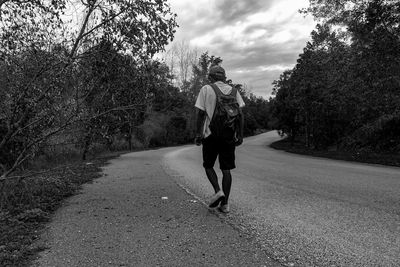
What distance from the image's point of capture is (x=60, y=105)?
5.68 m

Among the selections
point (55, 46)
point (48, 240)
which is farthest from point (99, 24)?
point (48, 240)

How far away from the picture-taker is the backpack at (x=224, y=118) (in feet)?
15.8

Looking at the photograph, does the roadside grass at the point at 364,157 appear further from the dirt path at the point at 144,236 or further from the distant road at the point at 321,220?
the dirt path at the point at 144,236

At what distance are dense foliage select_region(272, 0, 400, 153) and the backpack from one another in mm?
14148

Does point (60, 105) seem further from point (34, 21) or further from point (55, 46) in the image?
point (34, 21)

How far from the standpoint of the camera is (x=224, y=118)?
4.82m

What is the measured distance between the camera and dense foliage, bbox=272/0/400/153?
1636 centimetres

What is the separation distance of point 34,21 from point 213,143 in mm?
3568

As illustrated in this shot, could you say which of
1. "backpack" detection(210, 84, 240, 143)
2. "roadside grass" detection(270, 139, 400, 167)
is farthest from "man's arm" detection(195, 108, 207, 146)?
"roadside grass" detection(270, 139, 400, 167)

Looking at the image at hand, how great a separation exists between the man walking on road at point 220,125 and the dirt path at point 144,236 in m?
0.70

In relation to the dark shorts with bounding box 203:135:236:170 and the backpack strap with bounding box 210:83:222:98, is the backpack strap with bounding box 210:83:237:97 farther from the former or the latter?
the dark shorts with bounding box 203:135:236:170

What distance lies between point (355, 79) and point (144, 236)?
1877cm

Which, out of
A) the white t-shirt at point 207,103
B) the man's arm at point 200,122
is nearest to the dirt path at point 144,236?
the man's arm at point 200,122

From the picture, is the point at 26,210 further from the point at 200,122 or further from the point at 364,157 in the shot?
the point at 364,157
